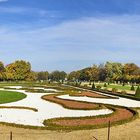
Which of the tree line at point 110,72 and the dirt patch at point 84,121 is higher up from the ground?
the tree line at point 110,72

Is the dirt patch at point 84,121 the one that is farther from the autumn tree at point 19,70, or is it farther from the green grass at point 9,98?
the autumn tree at point 19,70

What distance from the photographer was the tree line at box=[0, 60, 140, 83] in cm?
9089

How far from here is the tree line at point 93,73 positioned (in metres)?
90.9

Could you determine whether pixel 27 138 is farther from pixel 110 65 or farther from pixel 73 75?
pixel 73 75

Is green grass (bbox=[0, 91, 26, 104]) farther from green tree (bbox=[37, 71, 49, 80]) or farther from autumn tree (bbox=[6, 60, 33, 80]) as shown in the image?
green tree (bbox=[37, 71, 49, 80])

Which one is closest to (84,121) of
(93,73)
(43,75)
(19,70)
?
(19,70)

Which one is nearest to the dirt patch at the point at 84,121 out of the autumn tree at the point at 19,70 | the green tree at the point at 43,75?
the autumn tree at the point at 19,70

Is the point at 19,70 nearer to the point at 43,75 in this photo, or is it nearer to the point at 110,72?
the point at 110,72

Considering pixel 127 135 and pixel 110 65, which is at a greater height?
pixel 110 65

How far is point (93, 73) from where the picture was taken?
117000 mm

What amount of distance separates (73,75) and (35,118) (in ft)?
411

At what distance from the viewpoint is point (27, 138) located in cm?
1373

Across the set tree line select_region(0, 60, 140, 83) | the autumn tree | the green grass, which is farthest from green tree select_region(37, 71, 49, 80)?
the green grass

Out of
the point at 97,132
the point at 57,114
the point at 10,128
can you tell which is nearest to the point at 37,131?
the point at 10,128
